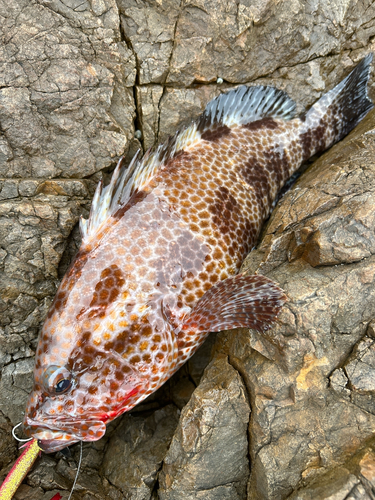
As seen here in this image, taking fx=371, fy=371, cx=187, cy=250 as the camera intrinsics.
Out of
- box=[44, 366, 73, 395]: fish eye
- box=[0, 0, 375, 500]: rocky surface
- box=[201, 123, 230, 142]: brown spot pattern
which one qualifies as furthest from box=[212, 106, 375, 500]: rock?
box=[201, 123, 230, 142]: brown spot pattern

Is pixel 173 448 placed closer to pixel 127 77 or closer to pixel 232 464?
pixel 232 464

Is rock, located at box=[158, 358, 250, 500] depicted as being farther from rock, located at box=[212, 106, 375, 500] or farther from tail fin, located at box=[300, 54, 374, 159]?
tail fin, located at box=[300, 54, 374, 159]

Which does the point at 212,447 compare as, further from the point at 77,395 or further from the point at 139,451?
the point at 77,395

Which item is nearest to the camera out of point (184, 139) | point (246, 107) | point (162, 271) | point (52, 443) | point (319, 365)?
point (319, 365)

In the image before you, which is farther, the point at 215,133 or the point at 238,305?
Result: the point at 215,133

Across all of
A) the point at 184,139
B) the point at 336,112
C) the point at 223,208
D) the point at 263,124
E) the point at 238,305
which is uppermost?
the point at 336,112

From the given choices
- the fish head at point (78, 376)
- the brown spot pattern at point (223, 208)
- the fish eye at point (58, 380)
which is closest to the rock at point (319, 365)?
the brown spot pattern at point (223, 208)

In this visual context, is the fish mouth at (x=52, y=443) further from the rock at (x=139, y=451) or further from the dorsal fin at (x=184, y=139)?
the dorsal fin at (x=184, y=139)

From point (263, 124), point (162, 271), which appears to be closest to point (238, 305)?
point (162, 271)
